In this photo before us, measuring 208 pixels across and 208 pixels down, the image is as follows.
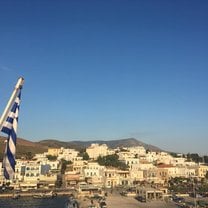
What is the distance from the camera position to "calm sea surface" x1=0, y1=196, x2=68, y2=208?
4022 cm

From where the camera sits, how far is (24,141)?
132750 millimetres

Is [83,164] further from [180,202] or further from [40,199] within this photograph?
[180,202]

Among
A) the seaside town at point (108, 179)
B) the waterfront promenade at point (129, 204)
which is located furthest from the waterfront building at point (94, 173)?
the waterfront promenade at point (129, 204)

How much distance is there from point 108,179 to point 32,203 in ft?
75.9

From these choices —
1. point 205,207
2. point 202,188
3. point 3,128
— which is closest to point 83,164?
point 202,188

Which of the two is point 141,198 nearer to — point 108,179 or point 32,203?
point 32,203

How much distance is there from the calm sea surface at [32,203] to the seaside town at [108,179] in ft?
12.7

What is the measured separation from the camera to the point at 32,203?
140 feet

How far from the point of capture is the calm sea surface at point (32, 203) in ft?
132

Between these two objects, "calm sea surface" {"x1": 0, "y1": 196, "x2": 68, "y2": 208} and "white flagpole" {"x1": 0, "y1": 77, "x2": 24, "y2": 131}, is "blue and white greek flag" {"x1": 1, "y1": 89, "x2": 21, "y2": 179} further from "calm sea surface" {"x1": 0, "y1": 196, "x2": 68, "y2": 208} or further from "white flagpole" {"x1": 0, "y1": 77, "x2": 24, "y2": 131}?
"calm sea surface" {"x1": 0, "y1": 196, "x2": 68, "y2": 208}

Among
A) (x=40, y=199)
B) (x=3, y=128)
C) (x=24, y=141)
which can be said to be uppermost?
(x=24, y=141)

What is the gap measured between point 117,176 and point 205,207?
3018 cm

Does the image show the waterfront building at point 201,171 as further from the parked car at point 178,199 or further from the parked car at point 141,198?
the parked car at point 141,198

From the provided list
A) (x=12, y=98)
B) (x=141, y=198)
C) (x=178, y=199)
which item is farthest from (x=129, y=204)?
(x=12, y=98)
